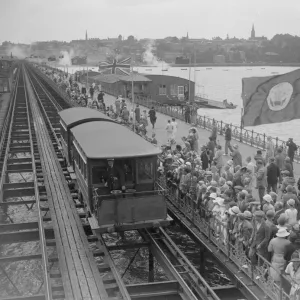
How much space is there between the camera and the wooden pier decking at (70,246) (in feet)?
35.7

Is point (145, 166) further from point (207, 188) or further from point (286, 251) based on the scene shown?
point (286, 251)

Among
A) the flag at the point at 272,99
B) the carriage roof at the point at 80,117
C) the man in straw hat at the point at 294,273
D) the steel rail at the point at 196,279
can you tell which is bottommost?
the steel rail at the point at 196,279

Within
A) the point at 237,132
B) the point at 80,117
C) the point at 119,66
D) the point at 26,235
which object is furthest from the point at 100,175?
the point at 119,66

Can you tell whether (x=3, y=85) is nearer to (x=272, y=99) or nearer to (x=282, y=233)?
(x=272, y=99)

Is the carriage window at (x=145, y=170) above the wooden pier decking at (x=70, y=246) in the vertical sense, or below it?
above

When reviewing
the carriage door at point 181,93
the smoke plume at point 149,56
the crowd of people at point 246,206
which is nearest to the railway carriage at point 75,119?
the crowd of people at point 246,206

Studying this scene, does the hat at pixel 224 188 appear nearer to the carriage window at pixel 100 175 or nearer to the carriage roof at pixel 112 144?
the carriage roof at pixel 112 144

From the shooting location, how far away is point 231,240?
11484 mm

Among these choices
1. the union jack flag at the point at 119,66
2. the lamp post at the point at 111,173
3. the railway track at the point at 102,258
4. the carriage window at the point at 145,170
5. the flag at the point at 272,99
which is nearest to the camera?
the railway track at the point at 102,258

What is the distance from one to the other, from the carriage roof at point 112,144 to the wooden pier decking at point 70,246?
228 cm

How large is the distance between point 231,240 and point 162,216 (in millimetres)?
2254

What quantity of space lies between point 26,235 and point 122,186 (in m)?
3.46

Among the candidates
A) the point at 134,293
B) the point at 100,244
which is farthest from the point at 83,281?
the point at 100,244

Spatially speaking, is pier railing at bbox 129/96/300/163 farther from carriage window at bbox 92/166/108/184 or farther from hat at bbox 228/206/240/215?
hat at bbox 228/206/240/215
